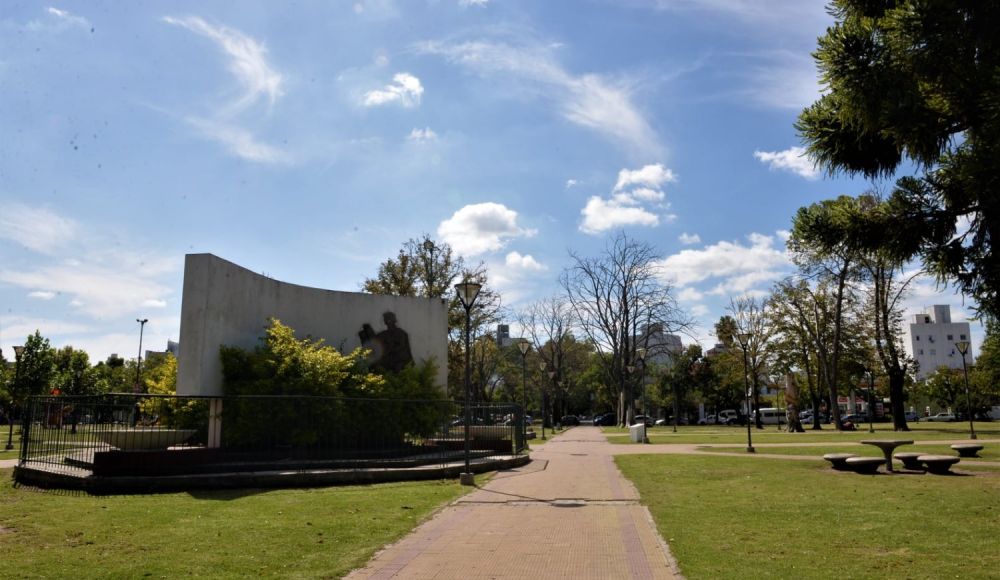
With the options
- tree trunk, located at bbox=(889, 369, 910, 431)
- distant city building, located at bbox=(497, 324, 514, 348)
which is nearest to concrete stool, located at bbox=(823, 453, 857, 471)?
tree trunk, located at bbox=(889, 369, 910, 431)

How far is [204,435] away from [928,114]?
1517 cm

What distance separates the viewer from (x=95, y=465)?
40.1ft

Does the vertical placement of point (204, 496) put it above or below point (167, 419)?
below

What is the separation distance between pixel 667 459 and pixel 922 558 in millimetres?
13706

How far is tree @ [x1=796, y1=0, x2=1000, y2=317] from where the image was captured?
811cm

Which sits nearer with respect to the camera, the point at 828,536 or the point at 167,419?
the point at 828,536

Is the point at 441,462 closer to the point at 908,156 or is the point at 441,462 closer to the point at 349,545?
the point at 349,545

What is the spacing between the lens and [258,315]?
18.2 meters

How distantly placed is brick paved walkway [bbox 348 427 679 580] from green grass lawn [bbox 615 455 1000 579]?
1.32 feet

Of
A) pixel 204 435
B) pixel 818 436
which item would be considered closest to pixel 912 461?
pixel 204 435

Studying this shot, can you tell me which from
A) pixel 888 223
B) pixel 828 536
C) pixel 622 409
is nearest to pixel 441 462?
pixel 828 536

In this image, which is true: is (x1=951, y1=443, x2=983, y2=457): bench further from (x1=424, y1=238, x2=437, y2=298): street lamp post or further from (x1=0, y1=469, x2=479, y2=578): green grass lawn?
(x1=424, y1=238, x2=437, y2=298): street lamp post

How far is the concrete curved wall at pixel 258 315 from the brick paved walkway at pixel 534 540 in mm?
7733

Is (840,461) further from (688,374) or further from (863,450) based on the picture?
(688,374)
